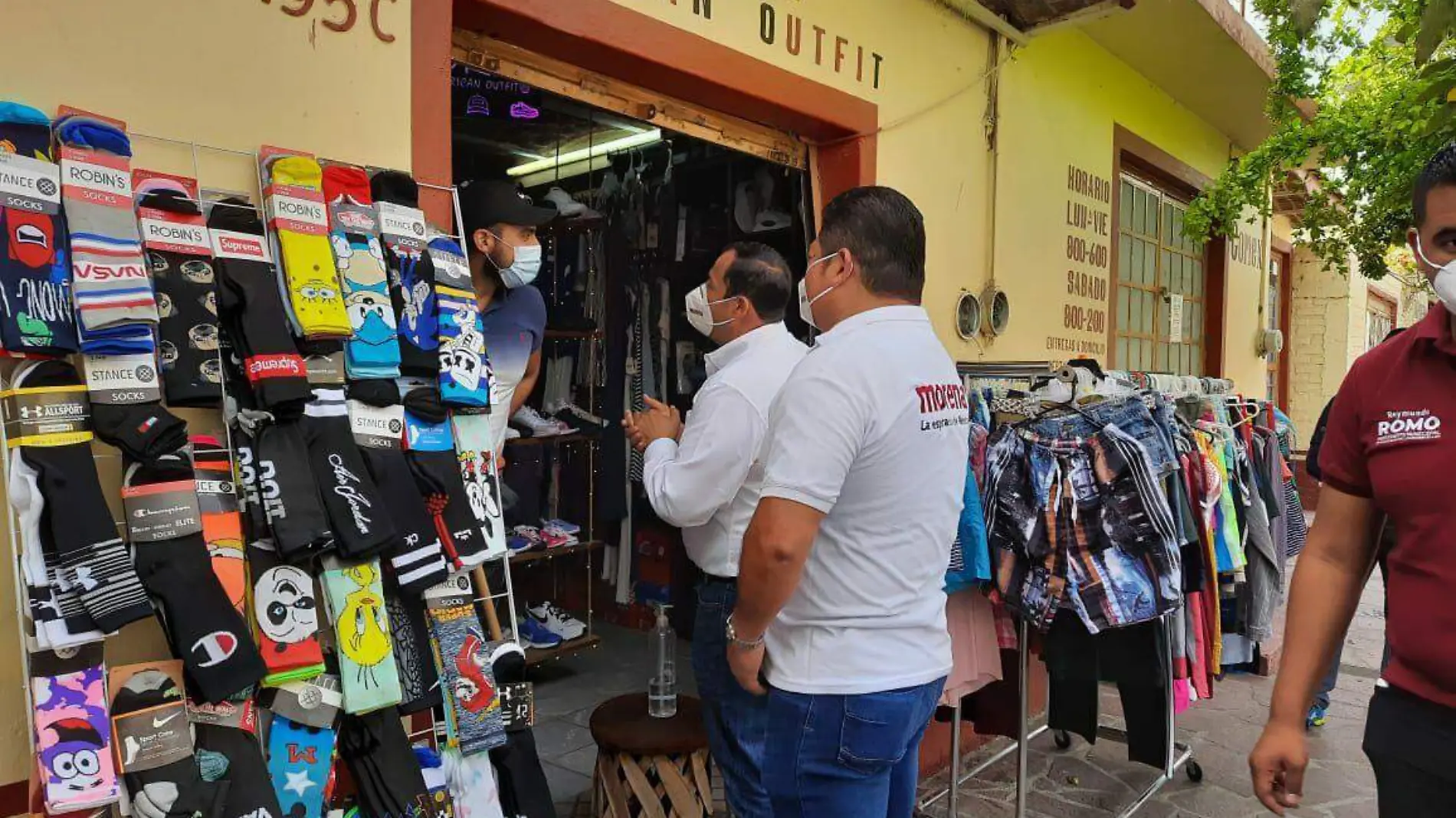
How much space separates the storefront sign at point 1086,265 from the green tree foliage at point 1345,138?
0.70 metres

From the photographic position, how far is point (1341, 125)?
4.92 meters

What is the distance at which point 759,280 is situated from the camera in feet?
8.68

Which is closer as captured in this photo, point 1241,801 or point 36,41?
point 36,41

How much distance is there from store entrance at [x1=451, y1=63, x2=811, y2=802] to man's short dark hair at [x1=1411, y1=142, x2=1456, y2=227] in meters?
3.15

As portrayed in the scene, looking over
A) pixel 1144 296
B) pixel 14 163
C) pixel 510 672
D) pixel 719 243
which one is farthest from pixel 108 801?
pixel 1144 296

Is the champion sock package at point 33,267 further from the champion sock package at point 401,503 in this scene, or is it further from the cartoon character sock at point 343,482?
the champion sock package at point 401,503

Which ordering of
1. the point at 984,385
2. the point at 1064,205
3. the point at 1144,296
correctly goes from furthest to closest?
the point at 1144,296, the point at 1064,205, the point at 984,385

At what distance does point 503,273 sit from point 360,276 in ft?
2.43

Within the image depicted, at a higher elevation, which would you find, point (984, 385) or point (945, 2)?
point (945, 2)

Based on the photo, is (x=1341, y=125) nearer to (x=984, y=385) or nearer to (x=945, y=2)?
(x=945, y=2)

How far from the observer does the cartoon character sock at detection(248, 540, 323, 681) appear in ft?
6.27

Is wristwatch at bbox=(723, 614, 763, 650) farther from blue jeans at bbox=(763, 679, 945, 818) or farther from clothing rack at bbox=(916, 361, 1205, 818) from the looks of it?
clothing rack at bbox=(916, 361, 1205, 818)

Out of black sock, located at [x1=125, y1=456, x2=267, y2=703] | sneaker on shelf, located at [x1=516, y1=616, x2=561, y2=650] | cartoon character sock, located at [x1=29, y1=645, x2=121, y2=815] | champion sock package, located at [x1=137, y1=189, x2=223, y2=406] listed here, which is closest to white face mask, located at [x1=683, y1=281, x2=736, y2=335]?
champion sock package, located at [x1=137, y1=189, x2=223, y2=406]

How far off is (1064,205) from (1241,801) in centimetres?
323
